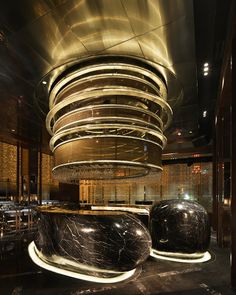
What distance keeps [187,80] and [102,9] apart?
2808mm

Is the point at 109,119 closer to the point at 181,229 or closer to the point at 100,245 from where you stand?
the point at 100,245

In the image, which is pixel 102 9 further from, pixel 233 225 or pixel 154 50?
pixel 233 225

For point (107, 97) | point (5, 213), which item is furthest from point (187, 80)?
point (5, 213)

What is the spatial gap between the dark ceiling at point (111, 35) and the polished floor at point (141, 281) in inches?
147

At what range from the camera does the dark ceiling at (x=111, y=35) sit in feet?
11.9

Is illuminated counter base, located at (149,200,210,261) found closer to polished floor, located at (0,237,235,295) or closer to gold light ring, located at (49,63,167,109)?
polished floor, located at (0,237,235,295)

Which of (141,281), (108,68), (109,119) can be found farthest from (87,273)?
(108,68)

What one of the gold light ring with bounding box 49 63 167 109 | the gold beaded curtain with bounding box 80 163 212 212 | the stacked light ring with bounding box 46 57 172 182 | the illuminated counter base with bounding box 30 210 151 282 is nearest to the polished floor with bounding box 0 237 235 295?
the illuminated counter base with bounding box 30 210 151 282

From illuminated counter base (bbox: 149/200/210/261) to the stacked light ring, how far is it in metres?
0.99

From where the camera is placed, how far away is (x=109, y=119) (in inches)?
193

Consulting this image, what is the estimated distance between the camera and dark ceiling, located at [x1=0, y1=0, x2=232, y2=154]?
11.9ft

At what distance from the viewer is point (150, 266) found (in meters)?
4.71

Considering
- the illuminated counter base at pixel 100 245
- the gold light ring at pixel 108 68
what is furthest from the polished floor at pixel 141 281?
the gold light ring at pixel 108 68

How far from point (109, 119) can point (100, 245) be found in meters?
2.22
